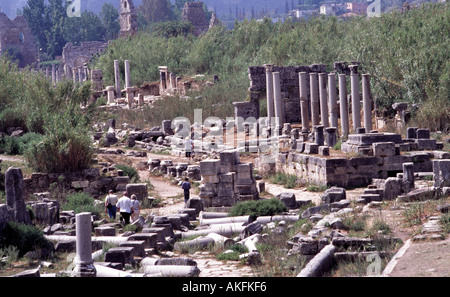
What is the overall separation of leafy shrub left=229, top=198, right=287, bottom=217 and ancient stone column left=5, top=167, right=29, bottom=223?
16.1ft

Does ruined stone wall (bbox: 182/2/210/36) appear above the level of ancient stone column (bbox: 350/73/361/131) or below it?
above

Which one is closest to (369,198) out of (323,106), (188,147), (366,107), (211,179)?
(211,179)

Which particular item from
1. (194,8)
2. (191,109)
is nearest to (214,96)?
(191,109)

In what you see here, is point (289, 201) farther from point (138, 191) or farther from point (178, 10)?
point (178, 10)

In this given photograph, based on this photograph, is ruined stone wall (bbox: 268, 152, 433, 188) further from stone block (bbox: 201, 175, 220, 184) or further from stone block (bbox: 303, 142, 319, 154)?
stone block (bbox: 201, 175, 220, 184)

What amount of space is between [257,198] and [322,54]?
66.7 ft

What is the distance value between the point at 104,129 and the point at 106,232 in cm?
2070

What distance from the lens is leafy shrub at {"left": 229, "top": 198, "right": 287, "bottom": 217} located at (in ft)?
59.3

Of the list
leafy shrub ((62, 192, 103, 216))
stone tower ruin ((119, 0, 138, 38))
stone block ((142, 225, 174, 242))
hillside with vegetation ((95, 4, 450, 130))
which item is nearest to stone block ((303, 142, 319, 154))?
hillside with vegetation ((95, 4, 450, 130))

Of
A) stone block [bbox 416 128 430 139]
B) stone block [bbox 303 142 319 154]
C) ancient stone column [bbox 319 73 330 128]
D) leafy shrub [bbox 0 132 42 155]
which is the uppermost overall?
ancient stone column [bbox 319 73 330 128]

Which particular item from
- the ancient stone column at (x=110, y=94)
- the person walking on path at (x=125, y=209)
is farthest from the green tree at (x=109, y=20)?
the person walking on path at (x=125, y=209)

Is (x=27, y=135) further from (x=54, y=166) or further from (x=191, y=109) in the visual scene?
(x=191, y=109)

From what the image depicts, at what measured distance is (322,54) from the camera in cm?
3991
